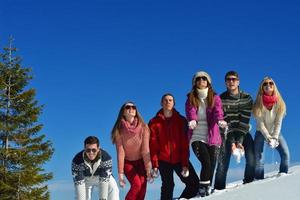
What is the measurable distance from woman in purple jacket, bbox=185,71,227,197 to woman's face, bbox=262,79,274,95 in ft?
3.19

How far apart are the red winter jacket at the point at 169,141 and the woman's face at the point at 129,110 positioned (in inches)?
17.1

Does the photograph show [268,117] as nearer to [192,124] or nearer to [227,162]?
[227,162]

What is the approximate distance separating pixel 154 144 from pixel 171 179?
27.2 inches

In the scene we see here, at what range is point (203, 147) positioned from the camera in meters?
9.25

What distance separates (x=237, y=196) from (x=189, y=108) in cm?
182

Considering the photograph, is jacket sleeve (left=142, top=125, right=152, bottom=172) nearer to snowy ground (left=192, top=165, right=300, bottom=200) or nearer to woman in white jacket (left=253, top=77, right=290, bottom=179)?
snowy ground (left=192, top=165, right=300, bottom=200)

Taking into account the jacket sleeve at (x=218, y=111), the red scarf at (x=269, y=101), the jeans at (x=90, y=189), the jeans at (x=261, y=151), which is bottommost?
the jeans at (x=90, y=189)

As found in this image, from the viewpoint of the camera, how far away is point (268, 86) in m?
9.79

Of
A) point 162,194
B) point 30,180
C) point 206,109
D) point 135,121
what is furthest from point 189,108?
point 30,180

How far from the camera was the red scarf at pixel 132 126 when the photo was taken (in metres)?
9.47

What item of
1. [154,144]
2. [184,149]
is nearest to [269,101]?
[184,149]

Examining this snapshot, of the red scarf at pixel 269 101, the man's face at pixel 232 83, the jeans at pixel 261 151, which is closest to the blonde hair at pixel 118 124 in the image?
the man's face at pixel 232 83

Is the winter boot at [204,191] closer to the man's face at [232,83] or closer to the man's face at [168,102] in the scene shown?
the man's face at [168,102]

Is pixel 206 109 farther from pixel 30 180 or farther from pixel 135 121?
pixel 30 180
